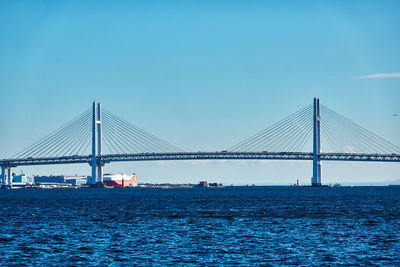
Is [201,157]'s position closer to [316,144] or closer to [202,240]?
[316,144]

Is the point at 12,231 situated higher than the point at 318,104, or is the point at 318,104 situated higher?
the point at 318,104

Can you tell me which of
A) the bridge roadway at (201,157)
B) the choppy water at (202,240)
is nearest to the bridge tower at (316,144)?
the bridge roadway at (201,157)

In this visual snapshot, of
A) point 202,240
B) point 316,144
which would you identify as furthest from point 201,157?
point 202,240

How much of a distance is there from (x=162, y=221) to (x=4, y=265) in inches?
903

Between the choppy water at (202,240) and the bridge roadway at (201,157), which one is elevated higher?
the bridge roadway at (201,157)

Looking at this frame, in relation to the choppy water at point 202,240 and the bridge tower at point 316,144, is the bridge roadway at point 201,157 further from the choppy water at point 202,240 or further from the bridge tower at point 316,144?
the choppy water at point 202,240

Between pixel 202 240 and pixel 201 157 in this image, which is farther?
pixel 201 157

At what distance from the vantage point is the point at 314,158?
159500 mm

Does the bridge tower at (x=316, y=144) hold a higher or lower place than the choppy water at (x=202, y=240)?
higher

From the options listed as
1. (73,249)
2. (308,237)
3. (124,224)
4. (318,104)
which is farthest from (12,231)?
(318,104)

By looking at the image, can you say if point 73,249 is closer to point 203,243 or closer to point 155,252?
point 155,252

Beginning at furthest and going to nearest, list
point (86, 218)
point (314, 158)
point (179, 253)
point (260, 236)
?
1. point (314, 158)
2. point (86, 218)
3. point (260, 236)
4. point (179, 253)

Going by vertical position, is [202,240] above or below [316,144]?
below

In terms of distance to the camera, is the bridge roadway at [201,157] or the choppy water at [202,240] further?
the bridge roadway at [201,157]
